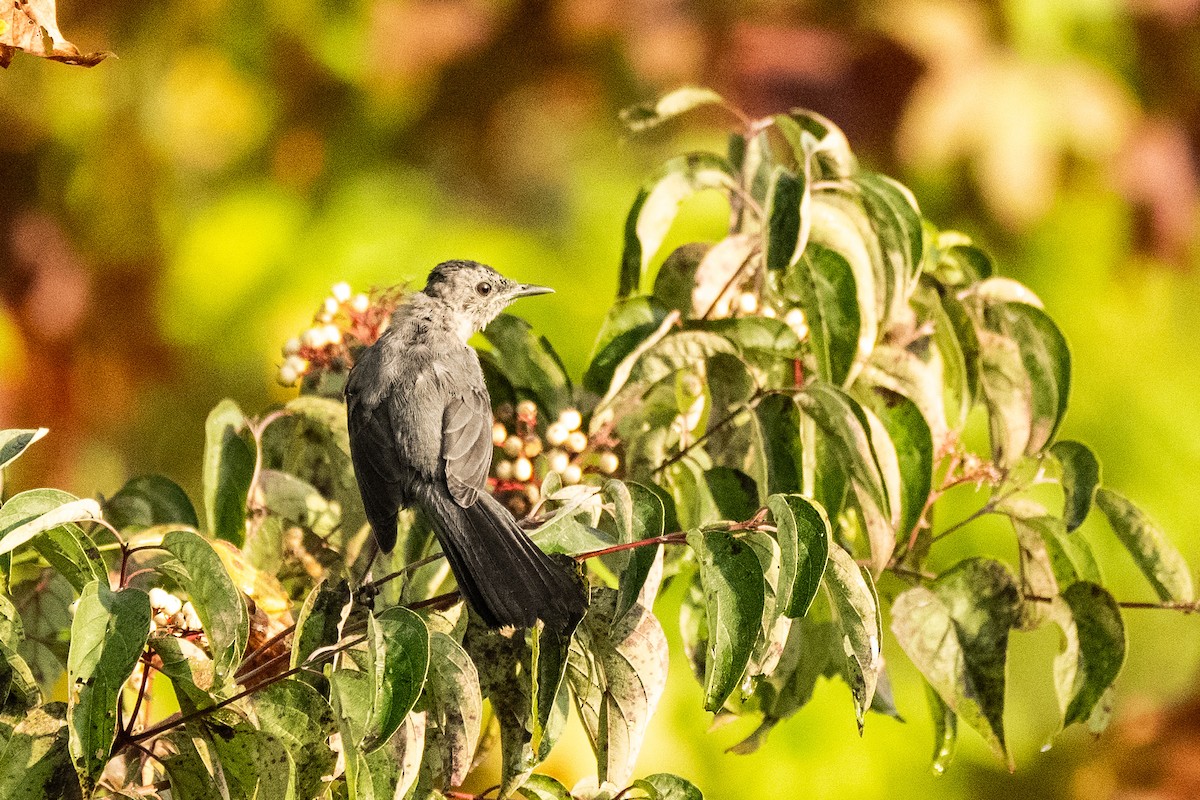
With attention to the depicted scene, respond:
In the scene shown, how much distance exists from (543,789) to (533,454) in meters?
0.58

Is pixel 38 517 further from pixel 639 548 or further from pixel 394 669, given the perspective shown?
pixel 639 548

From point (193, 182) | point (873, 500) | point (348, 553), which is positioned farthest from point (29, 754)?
point (193, 182)

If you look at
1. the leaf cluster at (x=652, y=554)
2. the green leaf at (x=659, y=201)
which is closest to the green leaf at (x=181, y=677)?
the leaf cluster at (x=652, y=554)

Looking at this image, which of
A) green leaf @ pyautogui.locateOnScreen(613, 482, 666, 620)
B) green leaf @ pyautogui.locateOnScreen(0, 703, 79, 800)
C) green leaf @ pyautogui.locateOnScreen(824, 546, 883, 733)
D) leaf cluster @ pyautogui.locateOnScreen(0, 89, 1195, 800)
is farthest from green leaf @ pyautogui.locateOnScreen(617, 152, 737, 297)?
green leaf @ pyautogui.locateOnScreen(0, 703, 79, 800)

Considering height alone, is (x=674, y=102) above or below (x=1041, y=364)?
above

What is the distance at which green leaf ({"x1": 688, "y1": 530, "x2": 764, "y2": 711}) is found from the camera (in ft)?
3.82

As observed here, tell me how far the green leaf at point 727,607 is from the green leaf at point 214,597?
0.44 metres

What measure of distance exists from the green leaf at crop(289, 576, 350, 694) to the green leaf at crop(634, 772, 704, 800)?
353 millimetres

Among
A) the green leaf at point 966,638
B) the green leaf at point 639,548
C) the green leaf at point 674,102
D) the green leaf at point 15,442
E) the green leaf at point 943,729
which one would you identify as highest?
the green leaf at point 674,102

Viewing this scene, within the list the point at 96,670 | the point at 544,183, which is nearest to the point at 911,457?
the point at 96,670

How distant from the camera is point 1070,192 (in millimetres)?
3877

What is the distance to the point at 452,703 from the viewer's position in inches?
48.4

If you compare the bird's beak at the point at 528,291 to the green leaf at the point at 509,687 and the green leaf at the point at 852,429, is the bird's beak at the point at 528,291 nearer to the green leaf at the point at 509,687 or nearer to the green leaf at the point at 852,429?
the green leaf at the point at 852,429

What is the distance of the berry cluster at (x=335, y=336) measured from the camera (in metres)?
1.98
